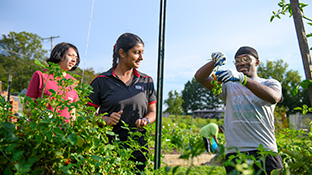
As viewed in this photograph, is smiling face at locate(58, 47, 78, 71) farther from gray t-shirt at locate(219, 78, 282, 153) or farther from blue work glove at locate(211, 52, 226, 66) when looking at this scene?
gray t-shirt at locate(219, 78, 282, 153)

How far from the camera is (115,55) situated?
1.93 metres

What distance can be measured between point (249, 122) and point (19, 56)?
38.6m

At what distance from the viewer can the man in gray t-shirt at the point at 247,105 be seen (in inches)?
65.1

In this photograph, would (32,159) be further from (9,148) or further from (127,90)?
(127,90)

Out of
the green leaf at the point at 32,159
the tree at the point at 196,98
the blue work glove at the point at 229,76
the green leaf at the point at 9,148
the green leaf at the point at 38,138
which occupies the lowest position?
the green leaf at the point at 32,159

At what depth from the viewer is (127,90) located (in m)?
1.73

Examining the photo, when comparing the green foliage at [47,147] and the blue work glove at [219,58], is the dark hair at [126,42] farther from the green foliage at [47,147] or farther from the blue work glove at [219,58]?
the green foliage at [47,147]

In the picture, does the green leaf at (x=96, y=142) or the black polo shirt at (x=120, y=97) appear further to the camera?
the black polo shirt at (x=120, y=97)

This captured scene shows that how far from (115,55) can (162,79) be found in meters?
0.88

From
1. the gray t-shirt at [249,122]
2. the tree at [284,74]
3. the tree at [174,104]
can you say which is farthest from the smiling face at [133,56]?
the tree at [284,74]

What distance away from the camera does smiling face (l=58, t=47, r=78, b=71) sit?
6.77 ft

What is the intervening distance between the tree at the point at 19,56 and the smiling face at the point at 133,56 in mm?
33994

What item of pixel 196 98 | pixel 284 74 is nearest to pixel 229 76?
pixel 284 74

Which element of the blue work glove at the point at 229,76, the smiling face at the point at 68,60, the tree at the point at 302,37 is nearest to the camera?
the tree at the point at 302,37
